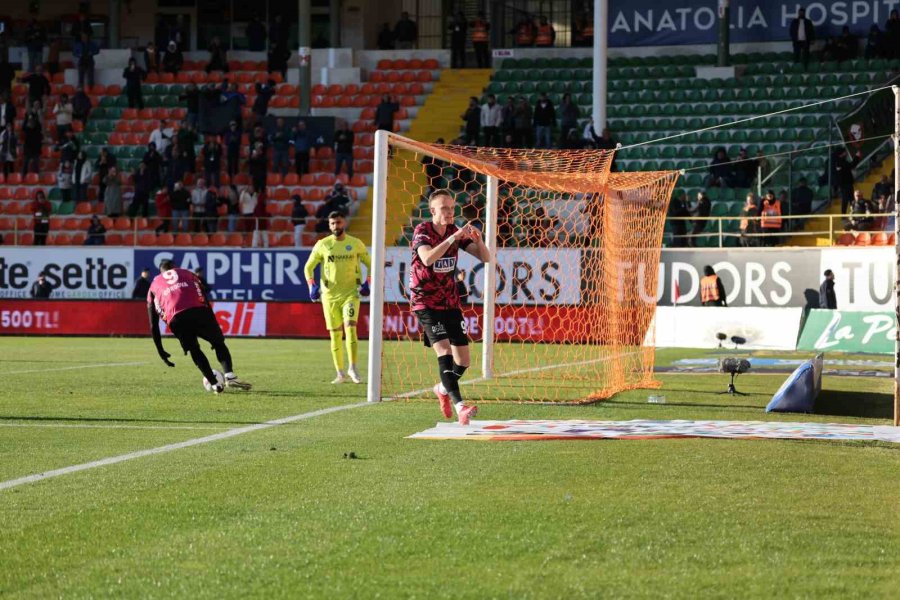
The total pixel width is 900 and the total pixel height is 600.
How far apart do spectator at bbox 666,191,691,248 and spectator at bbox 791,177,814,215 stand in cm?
245

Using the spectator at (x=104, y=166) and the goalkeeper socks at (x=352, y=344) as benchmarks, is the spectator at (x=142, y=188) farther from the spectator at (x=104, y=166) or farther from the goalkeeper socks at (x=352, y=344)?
the goalkeeper socks at (x=352, y=344)

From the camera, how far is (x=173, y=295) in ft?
47.2

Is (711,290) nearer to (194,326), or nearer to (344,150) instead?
(344,150)

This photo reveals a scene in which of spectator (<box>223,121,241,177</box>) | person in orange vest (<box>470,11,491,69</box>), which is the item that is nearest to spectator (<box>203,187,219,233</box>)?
spectator (<box>223,121,241,177</box>)

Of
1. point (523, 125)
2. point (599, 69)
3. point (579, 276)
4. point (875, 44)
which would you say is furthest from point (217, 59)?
point (579, 276)

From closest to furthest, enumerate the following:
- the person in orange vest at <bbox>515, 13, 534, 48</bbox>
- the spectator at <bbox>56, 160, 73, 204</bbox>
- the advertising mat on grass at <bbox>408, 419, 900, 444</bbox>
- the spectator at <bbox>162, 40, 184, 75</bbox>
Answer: the advertising mat on grass at <bbox>408, 419, 900, 444</bbox> → the spectator at <bbox>56, 160, 73, 204</bbox> → the person in orange vest at <bbox>515, 13, 534, 48</bbox> → the spectator at <bbox>162, 40, 184, 75</bbox>

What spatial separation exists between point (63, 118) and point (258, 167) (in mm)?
7228

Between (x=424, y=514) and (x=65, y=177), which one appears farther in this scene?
(x=65, y=177)

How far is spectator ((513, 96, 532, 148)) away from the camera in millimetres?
34625

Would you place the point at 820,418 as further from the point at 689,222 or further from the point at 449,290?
the point at 689,222

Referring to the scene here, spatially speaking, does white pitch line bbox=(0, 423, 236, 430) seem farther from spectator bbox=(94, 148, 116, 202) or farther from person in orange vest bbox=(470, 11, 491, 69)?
person in orange vest bbox=(470, 11, 491, 69)

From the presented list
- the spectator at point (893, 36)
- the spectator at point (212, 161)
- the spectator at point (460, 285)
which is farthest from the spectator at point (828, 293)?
the spectator at point (212, 161)

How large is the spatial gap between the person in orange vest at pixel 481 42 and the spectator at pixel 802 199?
13.8 metres

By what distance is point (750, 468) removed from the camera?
324 inches
